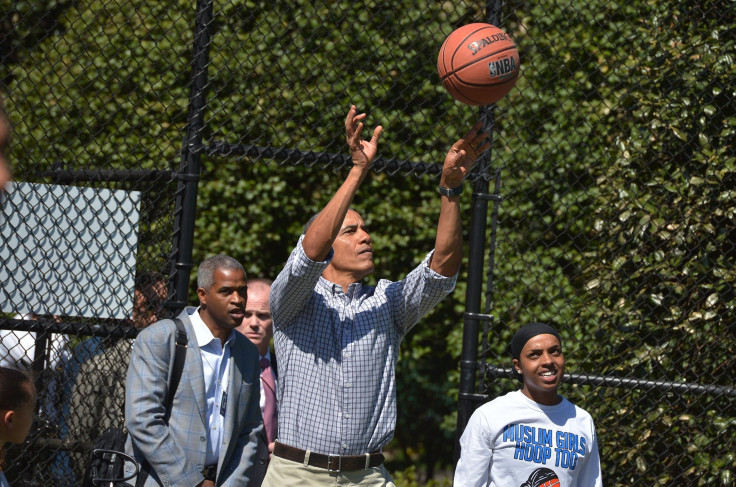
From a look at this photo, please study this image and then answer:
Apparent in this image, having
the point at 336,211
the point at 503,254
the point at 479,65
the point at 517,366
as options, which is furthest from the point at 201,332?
the point at 503,254

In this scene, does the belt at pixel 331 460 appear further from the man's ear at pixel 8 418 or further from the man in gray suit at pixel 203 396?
the man's ear at pixel 8 418

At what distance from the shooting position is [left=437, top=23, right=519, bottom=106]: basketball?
146 inches

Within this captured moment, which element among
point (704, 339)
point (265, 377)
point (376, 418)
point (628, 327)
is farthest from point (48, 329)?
point (704, 339)

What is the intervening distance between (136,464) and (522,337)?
177 cm

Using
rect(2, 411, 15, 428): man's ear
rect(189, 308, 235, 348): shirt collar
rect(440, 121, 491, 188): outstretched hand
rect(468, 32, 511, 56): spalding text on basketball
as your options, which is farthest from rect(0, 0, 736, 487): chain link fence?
rect(2, 411, 15, 428): man's ear

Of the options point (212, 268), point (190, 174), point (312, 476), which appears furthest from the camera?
point (190, 174)

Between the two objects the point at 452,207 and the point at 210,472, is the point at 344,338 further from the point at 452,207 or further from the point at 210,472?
the point at 210,472

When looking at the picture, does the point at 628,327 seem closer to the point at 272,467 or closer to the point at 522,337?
the point at 522,337

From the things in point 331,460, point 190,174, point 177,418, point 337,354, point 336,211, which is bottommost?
point 331,460

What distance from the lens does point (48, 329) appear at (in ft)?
13.1

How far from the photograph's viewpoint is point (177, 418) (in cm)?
361

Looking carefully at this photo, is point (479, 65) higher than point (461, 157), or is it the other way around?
point (479, 65)

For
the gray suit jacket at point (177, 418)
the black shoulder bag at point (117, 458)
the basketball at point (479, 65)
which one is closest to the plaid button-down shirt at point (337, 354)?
the gray suit jacket at point (177, 418)

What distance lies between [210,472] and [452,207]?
1479 mm
